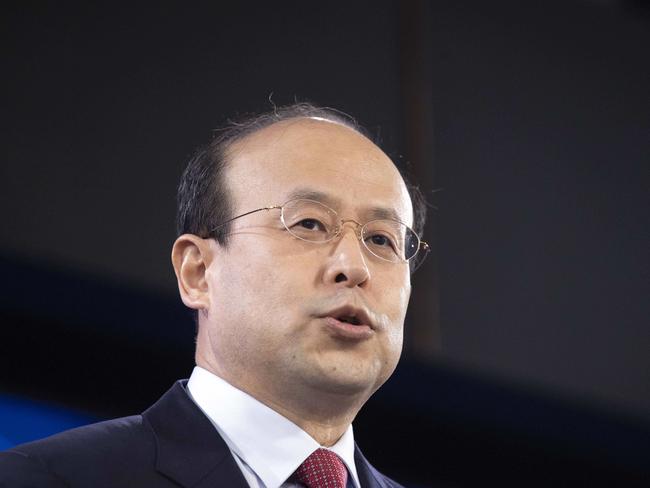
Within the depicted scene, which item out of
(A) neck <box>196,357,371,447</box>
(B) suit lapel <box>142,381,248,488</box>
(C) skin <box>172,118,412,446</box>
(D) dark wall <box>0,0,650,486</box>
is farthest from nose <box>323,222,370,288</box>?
(D) dark wall <box>0,0,650,486</box>

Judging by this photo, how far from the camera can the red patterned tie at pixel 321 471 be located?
1639 mm

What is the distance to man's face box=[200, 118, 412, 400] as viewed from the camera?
1683 millimetres

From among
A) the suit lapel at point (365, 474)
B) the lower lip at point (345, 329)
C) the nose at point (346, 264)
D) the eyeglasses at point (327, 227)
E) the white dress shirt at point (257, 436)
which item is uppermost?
the eyeglasses at point (327, 227)

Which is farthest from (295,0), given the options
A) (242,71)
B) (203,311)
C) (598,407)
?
(203,311)

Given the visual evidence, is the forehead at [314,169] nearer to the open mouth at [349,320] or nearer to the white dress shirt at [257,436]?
the open mouth at [349,320]

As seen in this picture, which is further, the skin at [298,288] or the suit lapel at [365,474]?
the suit lapel at [365,474]

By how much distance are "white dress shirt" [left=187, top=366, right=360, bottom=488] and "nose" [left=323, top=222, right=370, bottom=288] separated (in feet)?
0.82

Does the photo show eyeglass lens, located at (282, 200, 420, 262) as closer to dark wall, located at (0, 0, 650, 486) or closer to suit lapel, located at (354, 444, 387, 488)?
suit lapel, located at (354, 444, 387, 488)

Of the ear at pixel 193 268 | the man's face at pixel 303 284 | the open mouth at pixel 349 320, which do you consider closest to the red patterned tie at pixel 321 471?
the man's face at pixel 303 284

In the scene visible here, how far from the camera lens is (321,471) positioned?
5.43ft

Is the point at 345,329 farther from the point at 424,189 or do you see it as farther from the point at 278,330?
the point at 424,189

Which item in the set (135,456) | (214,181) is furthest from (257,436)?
(214,181)

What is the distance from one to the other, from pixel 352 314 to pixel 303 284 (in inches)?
3.8

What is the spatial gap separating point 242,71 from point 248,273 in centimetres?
Answer: 215
